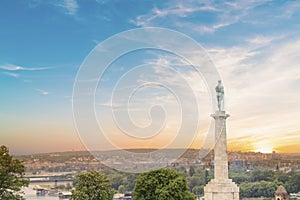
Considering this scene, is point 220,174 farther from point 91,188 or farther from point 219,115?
point 91,188

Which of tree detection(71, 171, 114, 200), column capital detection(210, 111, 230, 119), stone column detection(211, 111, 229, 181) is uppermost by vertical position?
column capital detection(210, 111, 230, 119)

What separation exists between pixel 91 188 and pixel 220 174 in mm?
10072

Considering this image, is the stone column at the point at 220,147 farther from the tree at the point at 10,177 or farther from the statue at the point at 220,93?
the tree at the point at 10,177

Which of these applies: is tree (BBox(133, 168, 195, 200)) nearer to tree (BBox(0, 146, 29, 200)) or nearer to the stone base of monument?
the stone base of monument

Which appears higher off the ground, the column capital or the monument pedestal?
the column capital

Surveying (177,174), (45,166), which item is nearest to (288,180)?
(45,166)

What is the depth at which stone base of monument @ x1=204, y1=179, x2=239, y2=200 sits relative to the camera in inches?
1196

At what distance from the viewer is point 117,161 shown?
2392cm

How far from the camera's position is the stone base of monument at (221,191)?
30375mm

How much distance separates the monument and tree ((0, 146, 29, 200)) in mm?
14140

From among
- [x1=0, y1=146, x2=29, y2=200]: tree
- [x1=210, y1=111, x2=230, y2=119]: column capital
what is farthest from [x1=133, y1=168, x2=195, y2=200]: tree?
[x1=0, y1=146, x2=29, y2=200]: tree

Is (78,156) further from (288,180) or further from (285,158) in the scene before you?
(285,158)

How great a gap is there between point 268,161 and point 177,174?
89.7 metres

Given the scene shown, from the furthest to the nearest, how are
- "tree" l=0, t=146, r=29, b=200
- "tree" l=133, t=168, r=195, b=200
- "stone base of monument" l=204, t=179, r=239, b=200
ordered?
"tree" l=133, t=168, r=195, b=200 → "stone base of monument" l=204, t=179, r=239, b=200 → "tree" l=0, t=146, r=29, b=200
